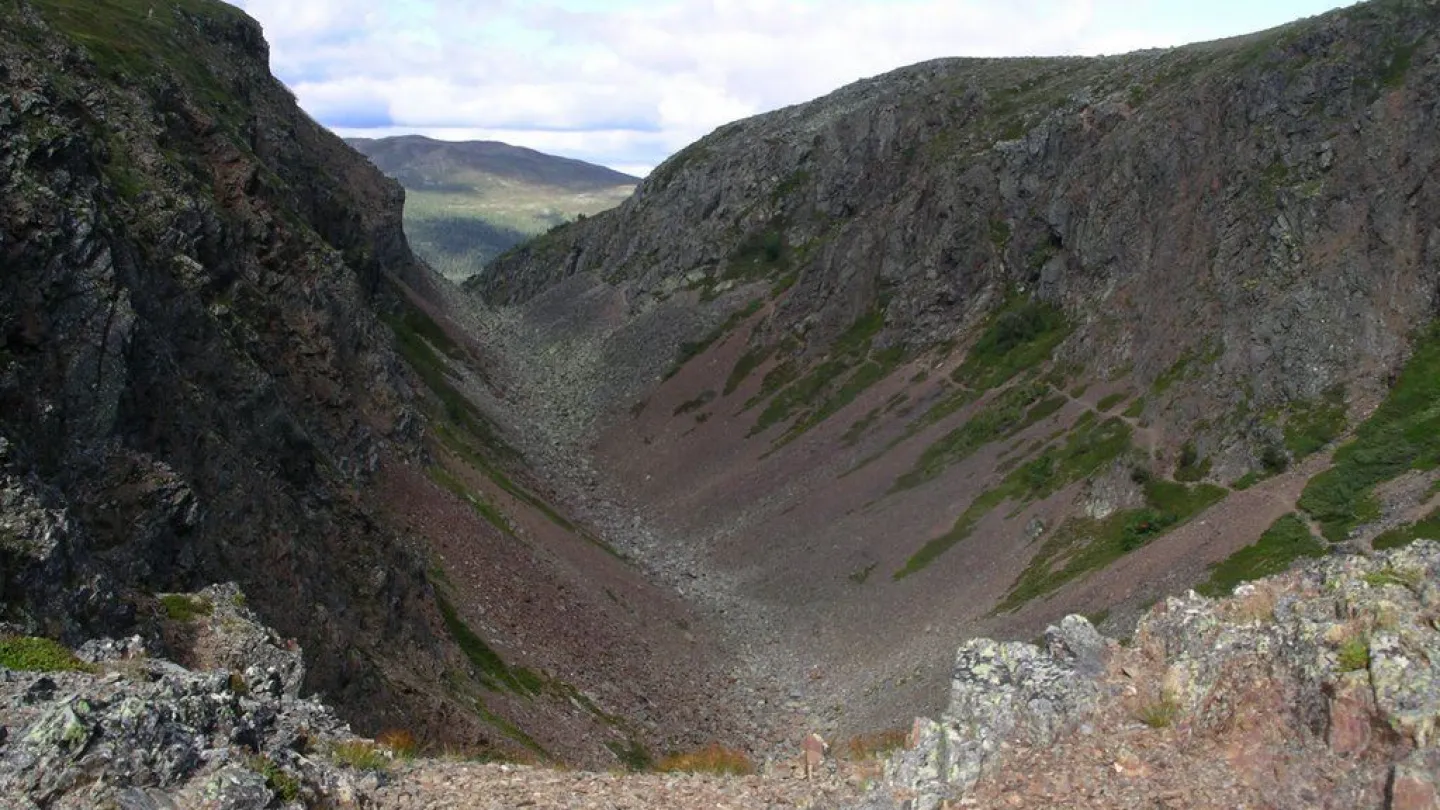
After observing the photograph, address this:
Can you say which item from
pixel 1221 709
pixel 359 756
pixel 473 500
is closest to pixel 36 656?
pixel 359 756

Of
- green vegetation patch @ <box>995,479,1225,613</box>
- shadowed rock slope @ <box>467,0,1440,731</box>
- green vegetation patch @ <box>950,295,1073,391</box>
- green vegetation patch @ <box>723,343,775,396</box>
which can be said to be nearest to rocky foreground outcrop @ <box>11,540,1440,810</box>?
shadowed rock slope @ <box>467,0,1440,731</box>

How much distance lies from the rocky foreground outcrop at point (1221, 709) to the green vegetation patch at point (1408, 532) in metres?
Answer: 26.1

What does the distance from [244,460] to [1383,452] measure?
46738 millimetres

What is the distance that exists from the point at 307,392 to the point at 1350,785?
160ft

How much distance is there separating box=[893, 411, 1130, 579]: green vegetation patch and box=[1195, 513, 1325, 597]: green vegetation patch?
14.9 meters

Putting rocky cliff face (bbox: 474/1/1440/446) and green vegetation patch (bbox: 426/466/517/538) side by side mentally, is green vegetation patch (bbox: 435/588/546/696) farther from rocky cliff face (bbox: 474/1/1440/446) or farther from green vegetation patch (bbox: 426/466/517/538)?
rocky cliff face (bbox: 474/1/1440/446)

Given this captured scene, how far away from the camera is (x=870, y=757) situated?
17.9 metres

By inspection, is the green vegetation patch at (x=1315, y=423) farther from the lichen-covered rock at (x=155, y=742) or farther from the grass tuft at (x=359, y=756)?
the lichen-covered rock at (x=155, y=742)

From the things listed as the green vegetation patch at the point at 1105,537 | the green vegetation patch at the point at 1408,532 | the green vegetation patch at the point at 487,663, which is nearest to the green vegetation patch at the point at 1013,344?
the green vegetation patch at the point at 1105,537

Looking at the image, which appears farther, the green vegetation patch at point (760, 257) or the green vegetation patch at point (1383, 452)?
the green vegetation patch at point (760, 257)

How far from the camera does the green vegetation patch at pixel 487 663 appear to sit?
40688mm

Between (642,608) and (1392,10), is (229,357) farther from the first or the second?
(1392,10)

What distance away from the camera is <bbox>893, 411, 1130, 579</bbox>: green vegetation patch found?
201 ft

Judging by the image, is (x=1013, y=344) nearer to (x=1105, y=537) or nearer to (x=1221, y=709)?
(x=1105, y=537)
